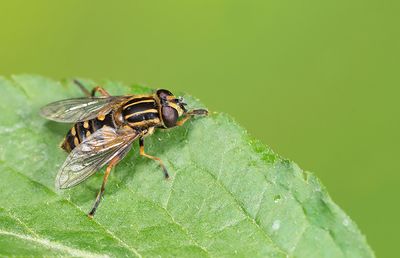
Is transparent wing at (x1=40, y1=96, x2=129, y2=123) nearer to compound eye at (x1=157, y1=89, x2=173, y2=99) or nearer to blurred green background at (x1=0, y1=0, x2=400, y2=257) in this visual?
compound eye at (x1=157, y1=89, x2=173, y2=99)

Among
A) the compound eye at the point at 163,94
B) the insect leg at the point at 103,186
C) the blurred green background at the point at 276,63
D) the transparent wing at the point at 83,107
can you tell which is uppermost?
the blurred green background at the point at 276,63

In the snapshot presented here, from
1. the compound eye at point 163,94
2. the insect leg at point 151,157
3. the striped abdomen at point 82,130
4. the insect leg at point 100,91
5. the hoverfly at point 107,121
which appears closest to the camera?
the insect leg at point 151,157

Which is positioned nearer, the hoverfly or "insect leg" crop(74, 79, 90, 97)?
the hoverfly

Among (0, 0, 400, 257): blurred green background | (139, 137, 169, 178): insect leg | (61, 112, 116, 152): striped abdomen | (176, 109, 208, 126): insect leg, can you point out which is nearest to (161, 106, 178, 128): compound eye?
(176, 109, 208, 126): insect leg

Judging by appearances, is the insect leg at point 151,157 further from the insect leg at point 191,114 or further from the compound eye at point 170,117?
the insect leg at point 191,114

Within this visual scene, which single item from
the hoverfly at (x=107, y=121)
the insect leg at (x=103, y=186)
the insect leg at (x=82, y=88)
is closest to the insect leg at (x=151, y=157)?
the hoverfly at (x=107, y=121)

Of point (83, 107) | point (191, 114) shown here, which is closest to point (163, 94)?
point (191, 114)

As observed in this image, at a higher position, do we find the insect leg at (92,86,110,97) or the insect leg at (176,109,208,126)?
the insect leg at (92,86,110,97)

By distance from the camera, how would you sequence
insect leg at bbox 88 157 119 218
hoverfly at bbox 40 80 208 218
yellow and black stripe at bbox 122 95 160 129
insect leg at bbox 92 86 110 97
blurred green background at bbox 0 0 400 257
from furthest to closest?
blurred green background at bbox 0 0 400 257, insect leg at bbox 92 86 110 97, yellow and black stripe at bbox 122 95 160 129, hoverfly at bbox 40 80 208 218, insect leg at bbox 88 157 119 218
